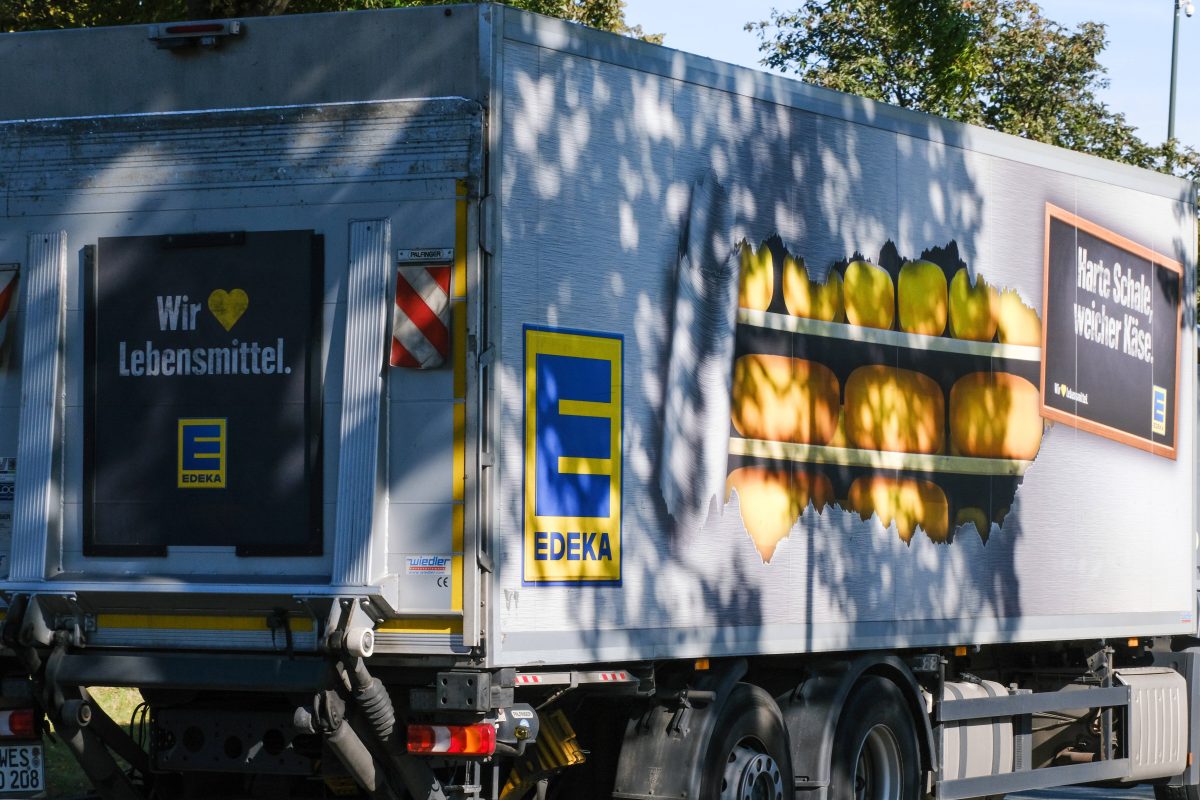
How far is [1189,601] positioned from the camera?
12.9m

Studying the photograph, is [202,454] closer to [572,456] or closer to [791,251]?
[572,456]

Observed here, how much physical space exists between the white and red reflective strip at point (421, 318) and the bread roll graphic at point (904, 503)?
9.79 feet

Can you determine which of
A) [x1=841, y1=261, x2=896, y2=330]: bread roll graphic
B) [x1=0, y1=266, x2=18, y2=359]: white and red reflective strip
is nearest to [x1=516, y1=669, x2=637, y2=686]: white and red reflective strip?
[x1=841, y1=261, x2=896, y2=330]: bread roll graphic

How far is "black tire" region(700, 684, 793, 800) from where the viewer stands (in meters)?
8.66

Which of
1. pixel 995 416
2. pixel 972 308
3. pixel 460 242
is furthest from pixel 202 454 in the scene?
pixel 995 416

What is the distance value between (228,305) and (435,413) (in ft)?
3.46

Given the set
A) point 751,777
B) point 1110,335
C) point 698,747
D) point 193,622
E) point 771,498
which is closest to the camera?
point 193,622

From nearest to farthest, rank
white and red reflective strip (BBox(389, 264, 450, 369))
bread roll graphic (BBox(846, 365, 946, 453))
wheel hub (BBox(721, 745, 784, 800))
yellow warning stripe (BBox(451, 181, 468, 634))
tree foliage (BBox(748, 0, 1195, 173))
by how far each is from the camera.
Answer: yellow warning stripe (BBox(451, 181, 468, 634)), white and red reflective strip (BBox(389, 264, 450, 369)), wheel hub (BBox(721, 745, 784, 800)), bread roll graphic (BBox(846, 365, 946, 453)), tree foliage (BBox(748, 0, 1195, 173))

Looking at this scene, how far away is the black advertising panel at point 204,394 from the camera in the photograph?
7664 millimetres

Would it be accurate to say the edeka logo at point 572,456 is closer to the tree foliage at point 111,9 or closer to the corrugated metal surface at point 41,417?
the corrugated metal surface at point 41,417

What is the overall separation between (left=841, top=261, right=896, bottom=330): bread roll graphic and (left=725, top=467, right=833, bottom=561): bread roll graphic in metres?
0.91

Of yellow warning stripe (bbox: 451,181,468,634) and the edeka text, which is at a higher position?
yellow warning stripe (bbox: 451,181,468,634)

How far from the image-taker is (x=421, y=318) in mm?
7449

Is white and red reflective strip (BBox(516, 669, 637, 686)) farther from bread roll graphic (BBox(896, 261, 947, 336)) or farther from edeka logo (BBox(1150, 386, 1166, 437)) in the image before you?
edeka logo (BBox(1150, 386, 1166, 437))
